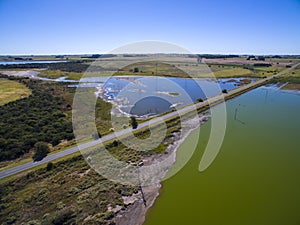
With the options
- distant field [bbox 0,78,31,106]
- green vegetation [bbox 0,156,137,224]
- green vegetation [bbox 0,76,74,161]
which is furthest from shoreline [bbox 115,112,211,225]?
distant field [bbox 0,78,31,106]

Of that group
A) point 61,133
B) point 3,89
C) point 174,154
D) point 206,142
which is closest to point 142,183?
point 174,154

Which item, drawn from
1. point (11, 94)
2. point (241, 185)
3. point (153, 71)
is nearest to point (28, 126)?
point (11, 94)

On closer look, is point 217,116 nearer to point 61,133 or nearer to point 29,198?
point 61,133

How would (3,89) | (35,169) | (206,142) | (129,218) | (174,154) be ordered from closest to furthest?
(129,218), (35,169), (174,154), (206,142), (3,89)

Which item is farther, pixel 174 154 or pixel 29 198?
pixel 174 154

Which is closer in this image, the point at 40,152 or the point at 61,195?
the point at 61,195

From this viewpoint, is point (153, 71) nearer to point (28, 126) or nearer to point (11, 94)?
point (11, 94)
